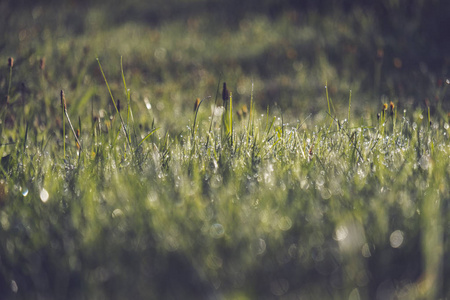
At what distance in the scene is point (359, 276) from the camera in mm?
1538

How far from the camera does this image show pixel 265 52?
20.6ft

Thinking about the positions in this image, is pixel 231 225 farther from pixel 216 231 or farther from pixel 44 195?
pixel 44 195

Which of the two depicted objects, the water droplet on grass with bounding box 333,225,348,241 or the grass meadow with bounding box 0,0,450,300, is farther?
the water droplet on grass with bounding box 333,225,348,241

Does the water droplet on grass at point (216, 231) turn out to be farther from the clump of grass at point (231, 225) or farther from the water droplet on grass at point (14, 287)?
the water droplet on grass at point (14, 287)

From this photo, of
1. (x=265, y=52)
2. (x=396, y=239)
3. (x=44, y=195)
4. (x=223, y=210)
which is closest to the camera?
(x=396, y=239)

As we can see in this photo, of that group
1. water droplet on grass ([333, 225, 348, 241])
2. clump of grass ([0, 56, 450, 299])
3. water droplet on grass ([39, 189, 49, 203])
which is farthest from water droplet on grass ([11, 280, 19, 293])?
water droplet on grass ([333, 225, 348, 241])

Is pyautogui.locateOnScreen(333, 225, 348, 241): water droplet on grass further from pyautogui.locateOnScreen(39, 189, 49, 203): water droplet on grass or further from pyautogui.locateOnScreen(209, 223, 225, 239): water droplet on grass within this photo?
pyautogui.locateOnScreen(39, 189, 49, 203): water droplet on grass

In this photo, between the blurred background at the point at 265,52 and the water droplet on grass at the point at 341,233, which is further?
the blurred background at the point at 265,52

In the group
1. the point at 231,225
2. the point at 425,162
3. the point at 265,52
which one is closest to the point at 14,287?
the point at 231,225

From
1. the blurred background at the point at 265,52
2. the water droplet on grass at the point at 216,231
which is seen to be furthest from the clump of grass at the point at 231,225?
the blurred background at the point at 265,52

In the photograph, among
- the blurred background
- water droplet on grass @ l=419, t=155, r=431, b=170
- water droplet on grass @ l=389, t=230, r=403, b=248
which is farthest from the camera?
the blurred background

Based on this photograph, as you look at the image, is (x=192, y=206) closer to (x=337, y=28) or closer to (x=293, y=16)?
(x=337, y=28)

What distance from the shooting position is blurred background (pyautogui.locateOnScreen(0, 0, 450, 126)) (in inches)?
190

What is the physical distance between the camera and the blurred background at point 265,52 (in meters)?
4.83
